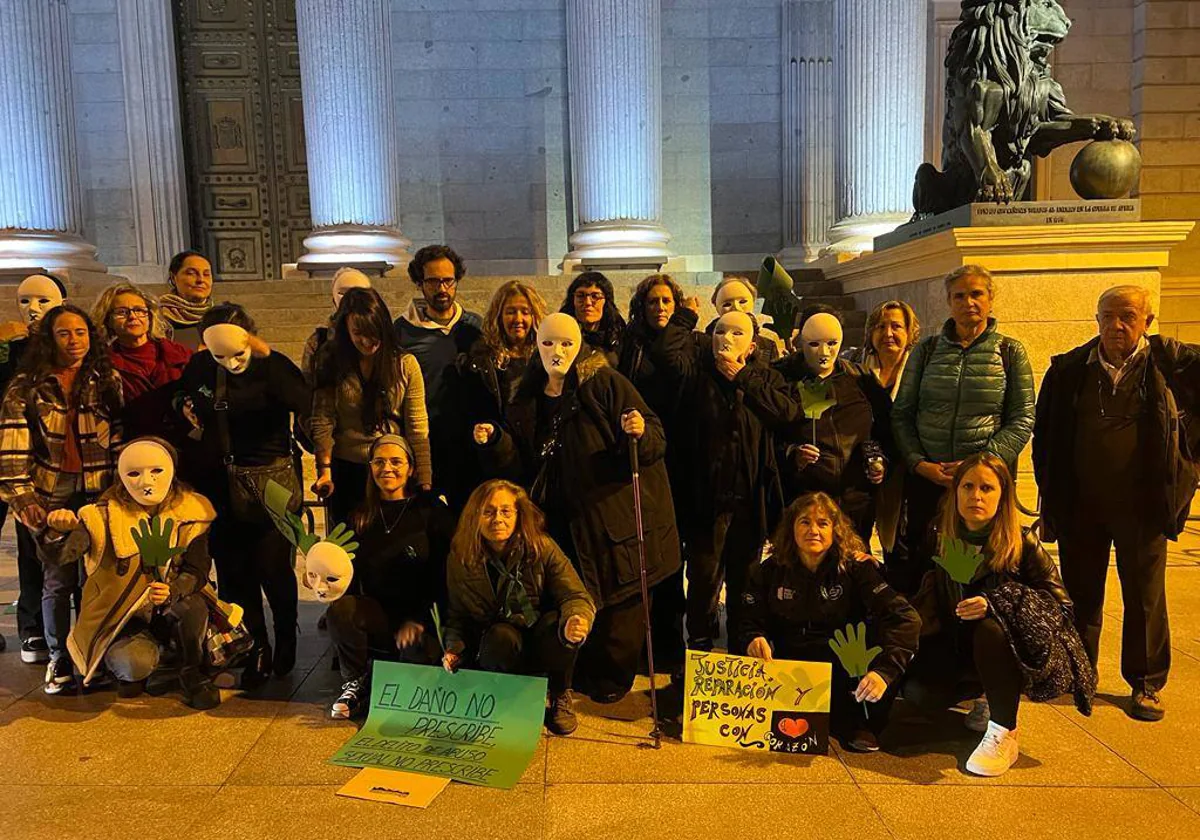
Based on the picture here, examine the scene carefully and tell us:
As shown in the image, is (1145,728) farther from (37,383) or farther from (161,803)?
(37,383)

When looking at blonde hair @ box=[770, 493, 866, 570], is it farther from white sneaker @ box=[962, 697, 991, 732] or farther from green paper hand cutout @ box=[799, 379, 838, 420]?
Answer: white sneaker @ box=[962, 697, 991, 732]

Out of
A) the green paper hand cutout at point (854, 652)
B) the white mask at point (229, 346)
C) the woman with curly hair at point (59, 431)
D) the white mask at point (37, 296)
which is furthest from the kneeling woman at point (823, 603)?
the white mask at point (37, 296)

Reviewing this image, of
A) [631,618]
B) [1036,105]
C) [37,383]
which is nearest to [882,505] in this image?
[631,618]

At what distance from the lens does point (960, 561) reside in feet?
10.3

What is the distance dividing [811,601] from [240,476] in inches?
105

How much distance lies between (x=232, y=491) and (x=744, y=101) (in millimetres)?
12607

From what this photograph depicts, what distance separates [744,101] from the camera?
1430cm

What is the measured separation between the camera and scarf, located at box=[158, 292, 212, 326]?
4.74m

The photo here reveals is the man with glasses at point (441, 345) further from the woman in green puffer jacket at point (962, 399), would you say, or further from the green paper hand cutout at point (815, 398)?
the woman in green puffer jacket at point (962, 399)

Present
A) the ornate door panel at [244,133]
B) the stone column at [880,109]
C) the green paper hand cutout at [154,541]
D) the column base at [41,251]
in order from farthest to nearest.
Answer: the ornate door panel at [244,133]
the stone column at [880,109]
the column base at [41,251]
the green paper hand cutout at [154,541]

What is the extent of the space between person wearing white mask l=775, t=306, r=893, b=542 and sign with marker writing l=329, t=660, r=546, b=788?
5.06 feet

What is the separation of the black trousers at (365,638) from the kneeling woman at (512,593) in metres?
0.19

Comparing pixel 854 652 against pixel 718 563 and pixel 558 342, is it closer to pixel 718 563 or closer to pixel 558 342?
pixel 718 563

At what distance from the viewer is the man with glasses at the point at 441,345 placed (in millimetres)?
4121
